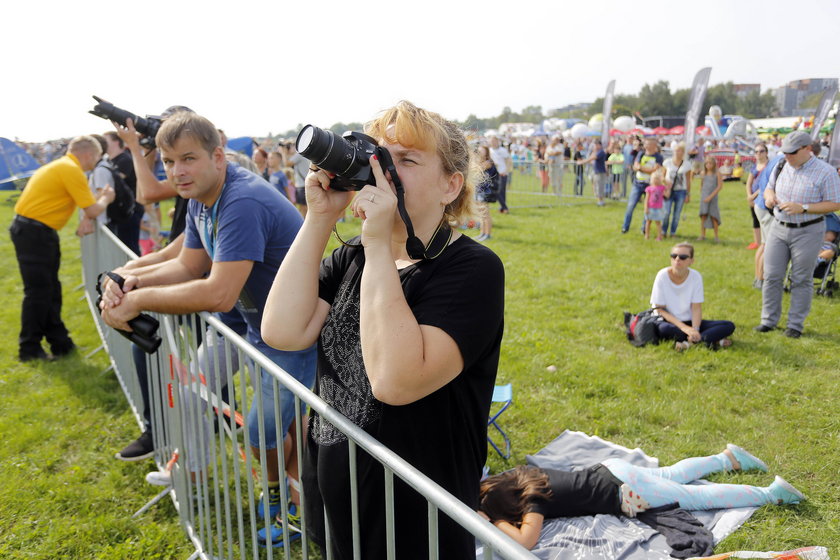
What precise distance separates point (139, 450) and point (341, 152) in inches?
127

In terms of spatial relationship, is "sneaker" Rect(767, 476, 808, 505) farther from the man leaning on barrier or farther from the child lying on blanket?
the man leaning on barrier

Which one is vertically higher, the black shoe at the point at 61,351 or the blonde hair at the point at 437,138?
the blonde hair at the point at 437,138

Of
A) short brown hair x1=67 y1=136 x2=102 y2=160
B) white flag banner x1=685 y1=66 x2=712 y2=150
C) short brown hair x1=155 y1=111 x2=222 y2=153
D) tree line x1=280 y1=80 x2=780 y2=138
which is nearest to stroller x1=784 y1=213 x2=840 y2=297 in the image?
short brown hair x1=155 y1=111 x2=222 y2=153

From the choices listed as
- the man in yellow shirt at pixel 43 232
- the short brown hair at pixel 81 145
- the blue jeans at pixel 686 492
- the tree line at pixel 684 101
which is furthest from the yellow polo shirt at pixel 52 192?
the tree line at pixel 684 101

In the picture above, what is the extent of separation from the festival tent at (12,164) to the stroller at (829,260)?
23991mm

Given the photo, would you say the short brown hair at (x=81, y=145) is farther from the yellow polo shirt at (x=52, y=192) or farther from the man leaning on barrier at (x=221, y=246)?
the man leaning on barrier at (x=221, y=246)

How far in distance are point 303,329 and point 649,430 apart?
11.0 ft

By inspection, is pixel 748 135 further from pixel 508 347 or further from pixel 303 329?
pixel 303 329

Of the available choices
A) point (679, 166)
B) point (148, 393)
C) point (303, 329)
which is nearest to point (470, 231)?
point (679, 166)

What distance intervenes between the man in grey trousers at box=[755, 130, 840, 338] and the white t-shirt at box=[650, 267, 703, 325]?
3.59 ft

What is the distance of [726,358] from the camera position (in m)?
5.46

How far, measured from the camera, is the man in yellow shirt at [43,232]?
549 cm

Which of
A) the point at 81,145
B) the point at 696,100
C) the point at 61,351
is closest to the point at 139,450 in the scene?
the point at 61,351

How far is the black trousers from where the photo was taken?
5551 millimetres
